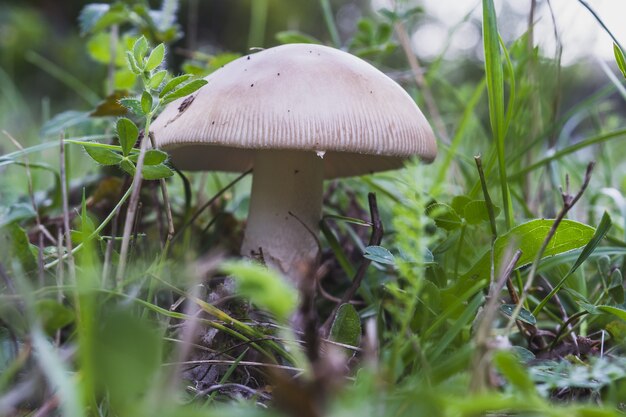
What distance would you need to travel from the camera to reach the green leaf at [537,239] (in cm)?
95

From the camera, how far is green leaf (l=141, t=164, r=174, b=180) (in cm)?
97

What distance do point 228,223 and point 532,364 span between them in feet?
3.78

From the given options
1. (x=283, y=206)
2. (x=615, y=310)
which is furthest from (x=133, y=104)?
(x=615, y=310)

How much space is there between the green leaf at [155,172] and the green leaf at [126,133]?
5 cm

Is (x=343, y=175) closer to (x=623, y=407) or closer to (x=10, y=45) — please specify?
(x=623, y=407)

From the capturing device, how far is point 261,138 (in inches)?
41.5

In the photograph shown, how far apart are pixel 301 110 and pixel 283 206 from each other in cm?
42

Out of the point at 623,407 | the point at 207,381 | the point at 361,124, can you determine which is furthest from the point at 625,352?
the point at 207,381

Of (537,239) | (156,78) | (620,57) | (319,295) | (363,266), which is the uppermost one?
(620,57)

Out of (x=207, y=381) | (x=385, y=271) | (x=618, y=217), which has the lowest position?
(x=207, y=381)

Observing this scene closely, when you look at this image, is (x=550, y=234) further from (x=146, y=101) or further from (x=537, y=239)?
(x=146, y=101)

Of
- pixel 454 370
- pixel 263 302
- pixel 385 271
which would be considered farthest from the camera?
pixel 385 271

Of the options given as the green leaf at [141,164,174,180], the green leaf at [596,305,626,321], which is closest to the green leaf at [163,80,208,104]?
the green leaf at [141,164,174,180]

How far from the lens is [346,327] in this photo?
962 millimetres
